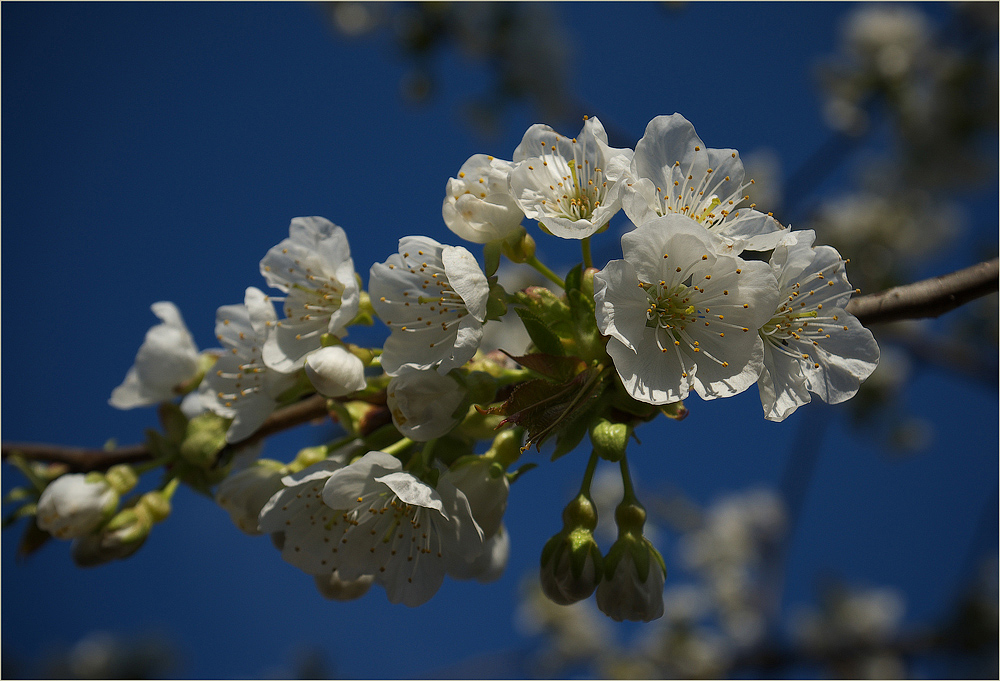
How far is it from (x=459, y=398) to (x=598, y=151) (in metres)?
0.56

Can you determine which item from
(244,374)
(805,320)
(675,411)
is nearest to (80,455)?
(244,374)

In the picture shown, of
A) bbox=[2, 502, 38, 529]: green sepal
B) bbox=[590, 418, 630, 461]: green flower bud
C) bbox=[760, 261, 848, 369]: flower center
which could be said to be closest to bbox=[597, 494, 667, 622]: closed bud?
bbox=[590, 418, 630, 461]: green flower bud

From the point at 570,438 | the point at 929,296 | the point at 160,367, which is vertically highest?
the point at 929,296

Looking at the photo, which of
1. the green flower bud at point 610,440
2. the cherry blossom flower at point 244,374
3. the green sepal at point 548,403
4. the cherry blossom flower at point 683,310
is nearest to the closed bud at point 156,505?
the cherry blossom flower at point 244,374

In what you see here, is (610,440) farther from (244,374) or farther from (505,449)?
(244,374)

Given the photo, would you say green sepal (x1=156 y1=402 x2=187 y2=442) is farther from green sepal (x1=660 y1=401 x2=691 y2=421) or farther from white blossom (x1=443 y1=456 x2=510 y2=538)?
green sepal (x1=660 y1=401 x2=691 y2=421)

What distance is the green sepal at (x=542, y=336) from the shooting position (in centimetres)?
122

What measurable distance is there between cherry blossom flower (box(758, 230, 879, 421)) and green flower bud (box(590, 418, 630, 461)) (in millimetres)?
255

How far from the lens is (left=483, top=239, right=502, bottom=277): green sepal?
51.4 inches

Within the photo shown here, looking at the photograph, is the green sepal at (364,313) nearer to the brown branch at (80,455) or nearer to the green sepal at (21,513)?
the brown branch at (80,455)

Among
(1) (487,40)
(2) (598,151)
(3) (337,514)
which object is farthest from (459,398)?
(1) (487,40)

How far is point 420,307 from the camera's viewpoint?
4.42 feet

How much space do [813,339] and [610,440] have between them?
0.46m

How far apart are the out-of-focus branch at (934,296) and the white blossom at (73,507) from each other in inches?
68.0
